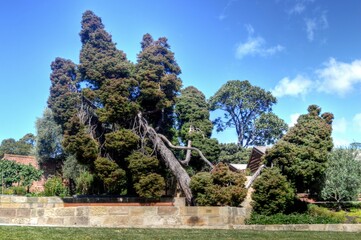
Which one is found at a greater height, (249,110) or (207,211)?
(249,110)

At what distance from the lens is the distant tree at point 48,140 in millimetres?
28547

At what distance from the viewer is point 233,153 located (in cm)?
3506

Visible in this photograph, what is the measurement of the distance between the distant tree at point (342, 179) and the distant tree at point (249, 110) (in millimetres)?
21313

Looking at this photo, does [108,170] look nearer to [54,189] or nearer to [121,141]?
[121,141]

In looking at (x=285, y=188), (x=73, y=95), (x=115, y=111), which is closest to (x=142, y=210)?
(x=285, y=188)

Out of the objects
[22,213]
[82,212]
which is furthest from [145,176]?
[22,213]

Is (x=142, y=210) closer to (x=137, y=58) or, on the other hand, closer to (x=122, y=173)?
(x=122, y=173)

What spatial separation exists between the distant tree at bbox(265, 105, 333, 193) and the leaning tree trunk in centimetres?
379

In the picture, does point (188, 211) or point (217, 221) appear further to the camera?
point (217, 221)

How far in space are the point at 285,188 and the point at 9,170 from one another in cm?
2048

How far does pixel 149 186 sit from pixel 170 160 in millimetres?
1665

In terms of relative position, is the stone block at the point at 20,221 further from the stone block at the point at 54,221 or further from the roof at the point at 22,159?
the roof at the point at 22,159

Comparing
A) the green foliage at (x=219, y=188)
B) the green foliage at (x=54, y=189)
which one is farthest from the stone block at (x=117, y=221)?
the green foliage at (x=54, y=189)

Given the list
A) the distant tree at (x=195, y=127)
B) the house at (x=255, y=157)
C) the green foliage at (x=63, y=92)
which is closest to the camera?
the green foliage at (x=63, y=92)
